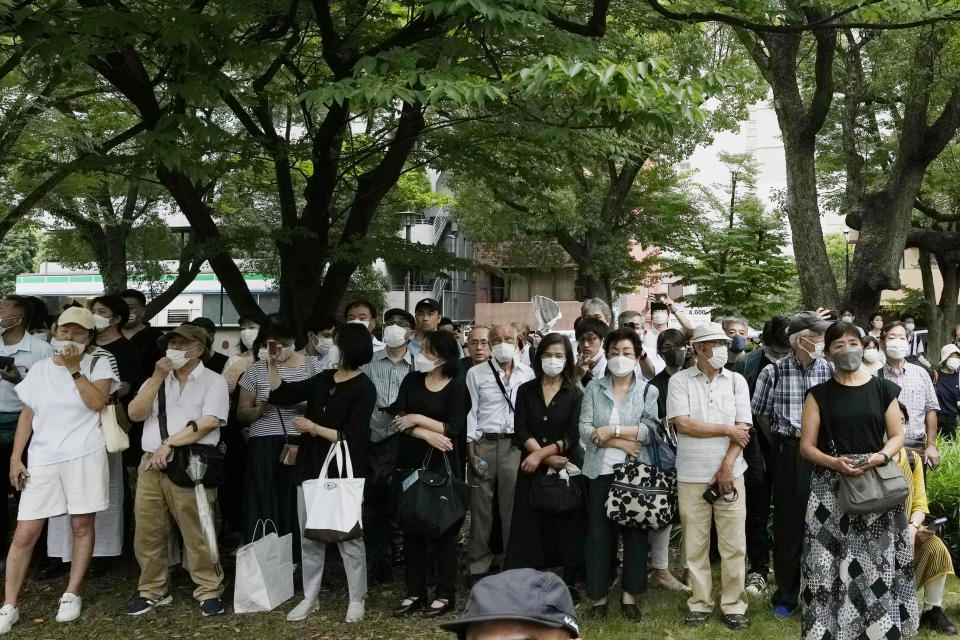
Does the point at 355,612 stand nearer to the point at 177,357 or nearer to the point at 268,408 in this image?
the point at 268,408

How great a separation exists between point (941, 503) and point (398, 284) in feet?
100.0

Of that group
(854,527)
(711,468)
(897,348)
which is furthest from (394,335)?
(897,348)

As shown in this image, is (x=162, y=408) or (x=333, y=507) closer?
(x=333, y=507)

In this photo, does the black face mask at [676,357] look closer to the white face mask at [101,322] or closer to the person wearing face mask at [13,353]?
the white face mask at [101,322]

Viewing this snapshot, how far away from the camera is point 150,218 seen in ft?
72.6

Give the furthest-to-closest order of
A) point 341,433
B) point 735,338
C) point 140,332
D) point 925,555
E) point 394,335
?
point 140,332
point 735,338
point 394,335
point 341,433
point 925,555

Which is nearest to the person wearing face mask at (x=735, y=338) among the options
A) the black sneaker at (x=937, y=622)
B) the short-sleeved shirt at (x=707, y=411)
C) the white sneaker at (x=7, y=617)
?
the short-sleeved shirt at (x=707, y=411)

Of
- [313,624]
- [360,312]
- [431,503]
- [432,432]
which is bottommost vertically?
[313,624]

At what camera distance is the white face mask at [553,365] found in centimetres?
626

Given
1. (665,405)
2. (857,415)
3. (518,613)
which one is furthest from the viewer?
(665,405)

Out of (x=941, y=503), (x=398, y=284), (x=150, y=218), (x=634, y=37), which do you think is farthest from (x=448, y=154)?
(x=398, y=284)

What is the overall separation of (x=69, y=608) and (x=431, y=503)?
2.52 metres

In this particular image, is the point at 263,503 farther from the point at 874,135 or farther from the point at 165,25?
the point at 874,135

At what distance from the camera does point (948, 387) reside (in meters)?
9.12
